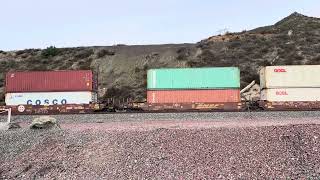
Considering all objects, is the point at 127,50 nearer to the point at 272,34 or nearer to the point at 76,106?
the point at 272,34

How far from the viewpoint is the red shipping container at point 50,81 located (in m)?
42.4

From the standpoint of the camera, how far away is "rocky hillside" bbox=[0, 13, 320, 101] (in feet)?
226

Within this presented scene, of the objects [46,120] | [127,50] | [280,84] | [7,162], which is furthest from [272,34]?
[7,162]

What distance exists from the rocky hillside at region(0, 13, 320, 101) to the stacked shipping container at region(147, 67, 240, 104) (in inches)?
794

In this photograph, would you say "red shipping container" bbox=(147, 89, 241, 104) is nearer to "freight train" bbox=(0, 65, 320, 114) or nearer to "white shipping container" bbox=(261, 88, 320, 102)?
"freight train" bbox=(0, 65, 320, 114)

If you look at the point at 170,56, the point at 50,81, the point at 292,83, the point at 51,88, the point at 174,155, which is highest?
the point at 170,56

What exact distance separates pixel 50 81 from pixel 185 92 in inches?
417

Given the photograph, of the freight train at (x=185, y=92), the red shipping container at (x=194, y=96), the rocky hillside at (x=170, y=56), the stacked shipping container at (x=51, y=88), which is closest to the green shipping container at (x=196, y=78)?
the freight train at (x=185, y=92)

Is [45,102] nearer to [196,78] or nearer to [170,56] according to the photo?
[196,78]

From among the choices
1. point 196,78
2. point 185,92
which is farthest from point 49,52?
point 185,92

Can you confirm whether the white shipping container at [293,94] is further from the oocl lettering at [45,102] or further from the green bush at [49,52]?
the green bush at [49,52]

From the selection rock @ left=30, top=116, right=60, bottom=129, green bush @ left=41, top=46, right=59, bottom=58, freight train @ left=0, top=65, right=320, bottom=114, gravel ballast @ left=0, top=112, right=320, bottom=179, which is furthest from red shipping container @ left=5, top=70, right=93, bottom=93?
green bush @ left=41, top=46, right=59, bottom=58

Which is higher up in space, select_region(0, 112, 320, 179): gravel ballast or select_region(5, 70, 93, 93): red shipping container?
select_region(5, 70, 93, 93): red shipping container

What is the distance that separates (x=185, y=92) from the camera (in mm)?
41438
